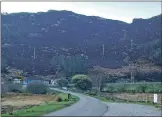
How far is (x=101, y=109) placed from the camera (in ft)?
30.7

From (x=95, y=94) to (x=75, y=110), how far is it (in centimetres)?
92

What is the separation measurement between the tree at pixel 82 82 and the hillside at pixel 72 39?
350mm

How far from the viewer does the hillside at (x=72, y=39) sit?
368 inches

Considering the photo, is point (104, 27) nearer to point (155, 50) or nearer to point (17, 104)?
point (155, 50)

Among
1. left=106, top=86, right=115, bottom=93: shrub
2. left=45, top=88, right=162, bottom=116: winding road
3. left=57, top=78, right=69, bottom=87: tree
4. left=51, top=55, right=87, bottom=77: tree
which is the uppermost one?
left=51, top=55, right=87, bottom=77: tree

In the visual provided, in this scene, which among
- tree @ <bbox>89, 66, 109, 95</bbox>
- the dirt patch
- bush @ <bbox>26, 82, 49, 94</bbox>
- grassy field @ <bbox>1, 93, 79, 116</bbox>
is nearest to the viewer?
grassy field @ <bbox>1, 93, 79, 116</bbox>

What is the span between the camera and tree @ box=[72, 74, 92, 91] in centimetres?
924

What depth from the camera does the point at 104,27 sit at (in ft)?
31.2

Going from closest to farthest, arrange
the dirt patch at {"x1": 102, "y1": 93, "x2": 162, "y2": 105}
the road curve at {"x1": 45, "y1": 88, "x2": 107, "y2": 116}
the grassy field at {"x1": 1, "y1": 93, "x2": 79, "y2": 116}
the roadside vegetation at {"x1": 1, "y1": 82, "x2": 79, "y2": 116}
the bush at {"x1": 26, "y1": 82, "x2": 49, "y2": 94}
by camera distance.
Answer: the road curve at {"x1": 45, "y1": 88, "x2": 107, "y2": 116}
the grassy field at {"x1": 1, "y1": 93, "x2": 79, "y2": 116}
the roadside vegetation at {"x1": 1, "y1": 82, "x2": 79, "y2": 116}
the bush at {"x1": 26, "y1": 82, "x2": 49, "y2": 94}
the dirt patch at {"x1": 102, "y1": 93, "x2": 162, "y2": 105}

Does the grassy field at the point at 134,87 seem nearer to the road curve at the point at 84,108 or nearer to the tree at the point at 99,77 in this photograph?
the tree at the point at 99,77

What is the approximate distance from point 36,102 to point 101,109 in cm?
159

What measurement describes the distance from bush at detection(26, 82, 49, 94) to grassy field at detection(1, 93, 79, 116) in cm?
12

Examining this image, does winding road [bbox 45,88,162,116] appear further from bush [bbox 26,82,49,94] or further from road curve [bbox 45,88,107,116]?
bush [bbox 26,82,49,94]

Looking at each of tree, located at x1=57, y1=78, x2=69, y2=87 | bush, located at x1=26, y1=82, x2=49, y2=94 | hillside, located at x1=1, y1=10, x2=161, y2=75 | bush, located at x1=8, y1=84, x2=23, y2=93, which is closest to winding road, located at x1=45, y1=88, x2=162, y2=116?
tree, located at x1=57, y1=78, x2=69, y2=87
